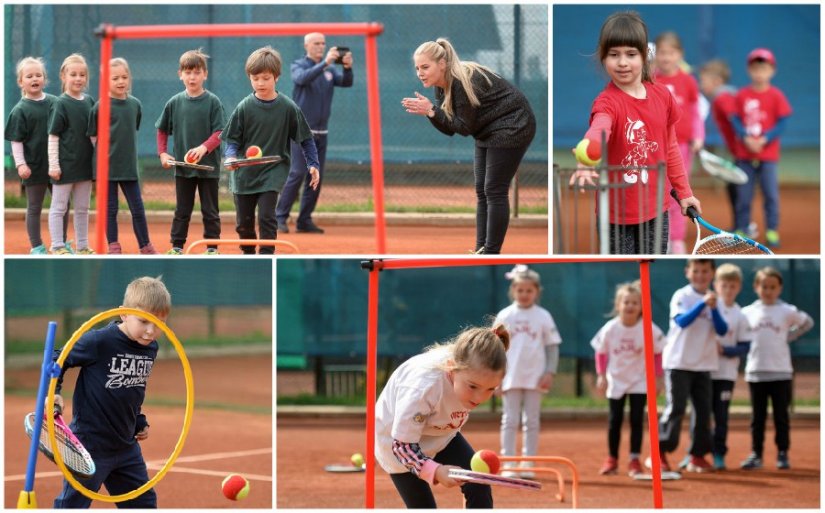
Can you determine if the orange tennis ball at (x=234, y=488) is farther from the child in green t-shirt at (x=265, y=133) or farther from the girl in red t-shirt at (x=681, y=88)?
the girl in red t-shirt at (x=681, y=88)

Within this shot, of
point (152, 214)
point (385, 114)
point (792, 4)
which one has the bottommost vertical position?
point (152, 214)

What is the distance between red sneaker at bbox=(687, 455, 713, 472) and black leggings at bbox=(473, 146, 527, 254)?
2.33 m

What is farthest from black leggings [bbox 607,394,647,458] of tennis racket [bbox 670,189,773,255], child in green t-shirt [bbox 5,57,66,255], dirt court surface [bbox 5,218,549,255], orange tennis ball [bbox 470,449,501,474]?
child in green t-shirt [bbox 5,57,66,255]

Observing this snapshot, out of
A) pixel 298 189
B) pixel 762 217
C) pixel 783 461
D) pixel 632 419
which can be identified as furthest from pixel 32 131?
pixel 762 217

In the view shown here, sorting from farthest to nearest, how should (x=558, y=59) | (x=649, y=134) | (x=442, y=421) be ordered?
1. (x=558, y=59)
2. (x=649, y=134)
3. (x=442, y=421)

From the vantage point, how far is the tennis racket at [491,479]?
3.56 meters

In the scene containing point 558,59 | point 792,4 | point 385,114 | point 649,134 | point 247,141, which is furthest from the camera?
point 792,4

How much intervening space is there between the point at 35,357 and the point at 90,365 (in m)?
7.97

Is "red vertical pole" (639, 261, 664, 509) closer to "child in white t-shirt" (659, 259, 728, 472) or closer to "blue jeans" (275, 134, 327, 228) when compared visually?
"child in white t-shirt" (659, 259, 728, 472)

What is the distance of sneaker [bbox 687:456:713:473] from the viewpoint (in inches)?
273

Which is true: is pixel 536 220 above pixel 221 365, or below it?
above

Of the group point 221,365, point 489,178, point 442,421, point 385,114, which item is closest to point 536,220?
point 385,114

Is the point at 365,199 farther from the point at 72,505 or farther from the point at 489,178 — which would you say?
the point at 72,505

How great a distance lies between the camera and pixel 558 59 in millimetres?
12672
